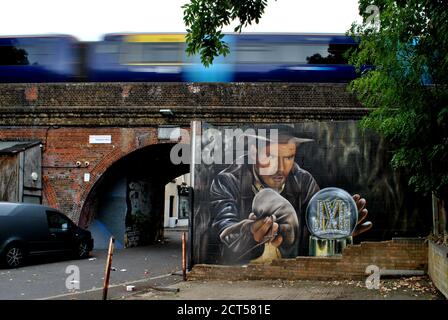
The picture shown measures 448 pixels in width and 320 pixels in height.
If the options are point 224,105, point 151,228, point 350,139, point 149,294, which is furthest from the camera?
point 151,228

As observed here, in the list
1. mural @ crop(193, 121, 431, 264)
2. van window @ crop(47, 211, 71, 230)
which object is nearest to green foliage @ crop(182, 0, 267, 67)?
mural @ crop(193, 121, 431, 264)

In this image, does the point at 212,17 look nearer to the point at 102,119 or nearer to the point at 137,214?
the point at 102,119

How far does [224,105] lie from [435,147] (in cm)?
1071

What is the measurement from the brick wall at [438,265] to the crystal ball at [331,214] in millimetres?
1679

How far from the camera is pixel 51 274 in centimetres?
1241

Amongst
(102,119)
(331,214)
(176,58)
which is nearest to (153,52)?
(176,58)

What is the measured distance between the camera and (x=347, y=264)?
10.5 metres

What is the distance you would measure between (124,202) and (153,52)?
5801 mm

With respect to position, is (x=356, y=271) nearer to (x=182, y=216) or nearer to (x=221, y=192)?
(x=221, y=192)

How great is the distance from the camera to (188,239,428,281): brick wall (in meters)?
10.3

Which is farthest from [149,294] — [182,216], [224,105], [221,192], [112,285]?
[182,216]

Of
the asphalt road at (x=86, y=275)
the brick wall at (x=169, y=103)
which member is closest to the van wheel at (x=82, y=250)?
the asphalt road at (x=86, y=275)

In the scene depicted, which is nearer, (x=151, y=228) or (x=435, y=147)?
(x=435, y=147)
